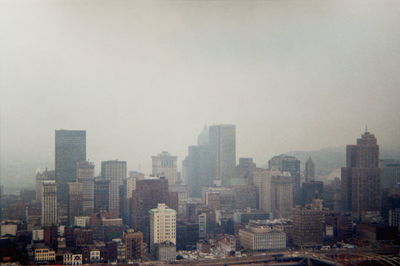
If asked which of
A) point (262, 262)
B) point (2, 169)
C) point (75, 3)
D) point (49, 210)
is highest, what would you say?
point (75, 3)

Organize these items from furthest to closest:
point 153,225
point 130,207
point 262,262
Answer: point 130,207
point 153,225
point 262,262

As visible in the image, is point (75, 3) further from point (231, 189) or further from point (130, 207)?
point (231, 189)

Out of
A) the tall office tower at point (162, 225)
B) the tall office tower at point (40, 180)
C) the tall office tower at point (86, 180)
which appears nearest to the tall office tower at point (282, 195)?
the tall office tower at point (162, 225)

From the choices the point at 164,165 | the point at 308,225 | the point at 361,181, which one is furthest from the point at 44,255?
the point at 361,181

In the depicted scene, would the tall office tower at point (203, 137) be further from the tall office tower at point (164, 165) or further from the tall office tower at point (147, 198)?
the tall office tower at point (147, 198)

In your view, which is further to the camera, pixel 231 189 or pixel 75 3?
pixel 231 189

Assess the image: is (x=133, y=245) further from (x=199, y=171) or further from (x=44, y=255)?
(x=199, y=171)

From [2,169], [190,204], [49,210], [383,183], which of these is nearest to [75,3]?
[2,169]
